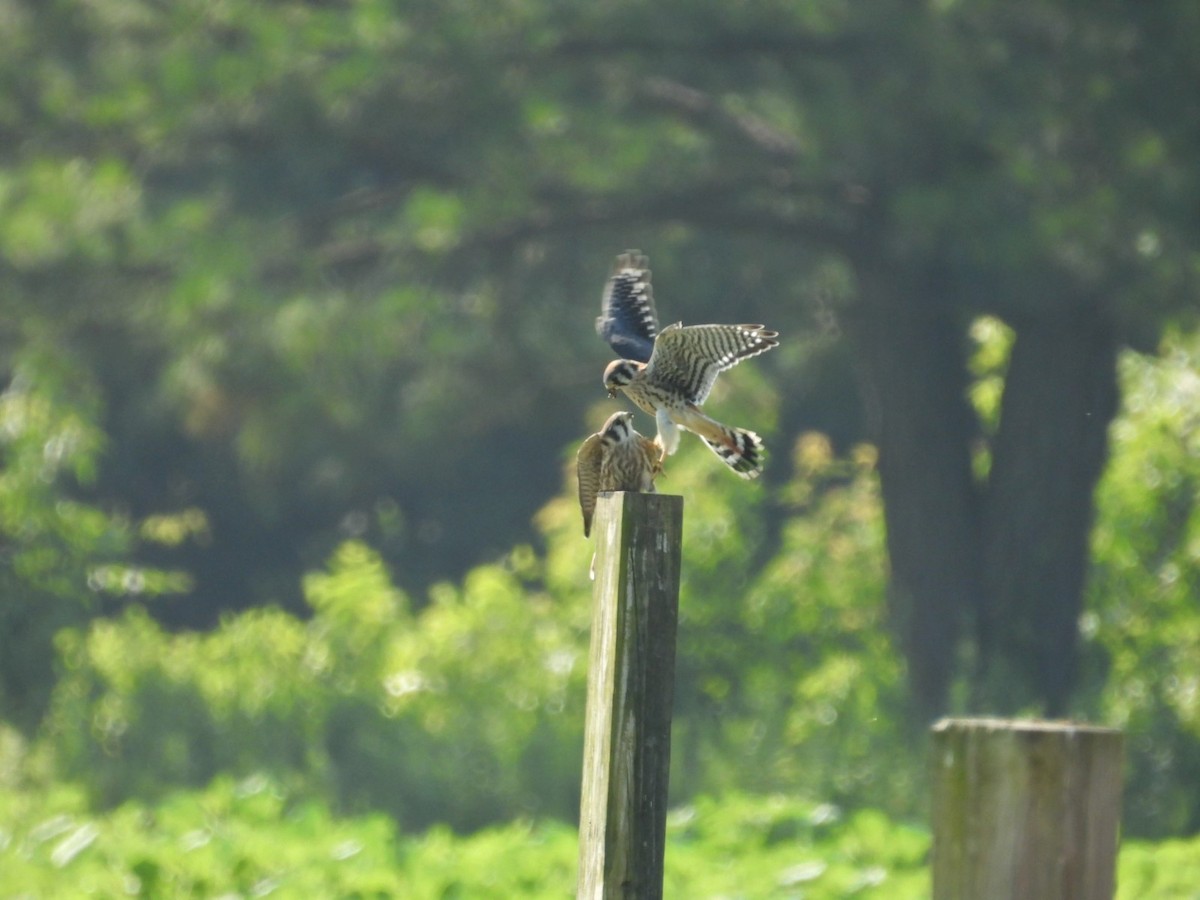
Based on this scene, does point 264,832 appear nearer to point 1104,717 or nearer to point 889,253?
point 1104,717

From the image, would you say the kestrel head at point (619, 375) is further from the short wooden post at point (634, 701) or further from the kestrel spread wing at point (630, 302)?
the short wooden post at point (634, 701)

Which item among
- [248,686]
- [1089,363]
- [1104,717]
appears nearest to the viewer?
[1104,717]

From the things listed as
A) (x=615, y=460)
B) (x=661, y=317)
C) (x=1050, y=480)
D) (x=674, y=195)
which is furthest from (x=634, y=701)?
(x=661, y=317)

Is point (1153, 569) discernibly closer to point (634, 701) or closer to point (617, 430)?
point (617, 430)

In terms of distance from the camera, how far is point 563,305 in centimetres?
1429

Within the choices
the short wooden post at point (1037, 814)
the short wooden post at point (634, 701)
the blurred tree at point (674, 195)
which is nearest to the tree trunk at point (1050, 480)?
the blurred tree at point (674, 195)

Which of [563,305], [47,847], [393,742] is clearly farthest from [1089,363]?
[47,847]

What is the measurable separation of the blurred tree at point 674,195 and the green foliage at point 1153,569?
244 mm

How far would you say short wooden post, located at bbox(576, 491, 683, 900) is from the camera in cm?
284

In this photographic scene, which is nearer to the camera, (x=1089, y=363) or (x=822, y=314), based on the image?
(x=1089, y=363)

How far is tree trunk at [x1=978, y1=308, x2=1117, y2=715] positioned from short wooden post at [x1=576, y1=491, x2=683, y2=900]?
30.1ft

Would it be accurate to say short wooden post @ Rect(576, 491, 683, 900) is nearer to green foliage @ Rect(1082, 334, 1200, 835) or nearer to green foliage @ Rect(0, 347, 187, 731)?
green foliage @ Rect(1082, 334, 1200, 835)

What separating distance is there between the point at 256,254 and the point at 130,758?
10.3 ft

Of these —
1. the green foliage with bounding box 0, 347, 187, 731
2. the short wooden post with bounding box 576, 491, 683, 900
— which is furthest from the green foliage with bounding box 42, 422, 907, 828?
the short wooden post with bounding box 576, 491, 683, 900
